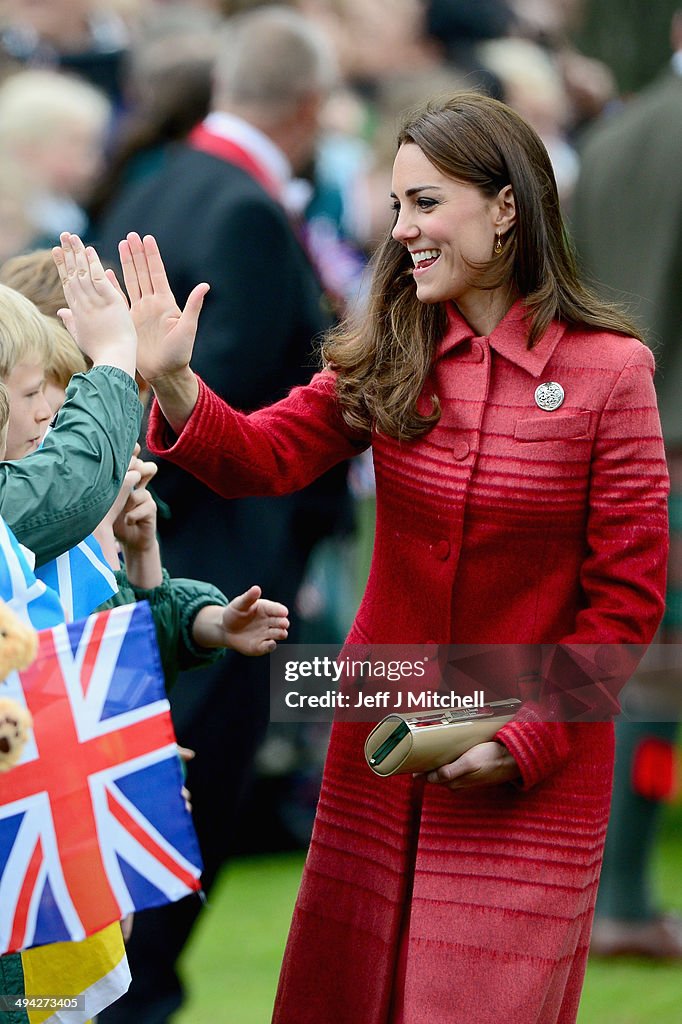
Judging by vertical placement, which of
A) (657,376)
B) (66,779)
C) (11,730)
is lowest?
(657,376)

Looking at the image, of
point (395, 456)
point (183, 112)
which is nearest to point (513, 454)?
point (395, 456)

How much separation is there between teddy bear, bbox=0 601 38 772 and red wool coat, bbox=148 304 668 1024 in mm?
622

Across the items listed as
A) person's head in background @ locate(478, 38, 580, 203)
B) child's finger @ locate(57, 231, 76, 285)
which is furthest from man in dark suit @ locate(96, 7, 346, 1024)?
person's head in background @ locate(478, 38, 580, 203)

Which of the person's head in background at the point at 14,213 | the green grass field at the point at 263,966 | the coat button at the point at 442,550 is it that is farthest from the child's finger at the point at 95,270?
the person's head in background at the point at 14,213

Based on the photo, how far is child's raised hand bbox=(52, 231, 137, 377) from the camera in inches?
108

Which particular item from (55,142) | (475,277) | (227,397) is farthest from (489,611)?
(55,142)

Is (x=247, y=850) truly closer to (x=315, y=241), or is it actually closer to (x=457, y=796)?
(x=315, y=241)

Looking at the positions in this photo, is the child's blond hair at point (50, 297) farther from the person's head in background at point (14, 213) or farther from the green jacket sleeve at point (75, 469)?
the person's head in background at point (14, 213)

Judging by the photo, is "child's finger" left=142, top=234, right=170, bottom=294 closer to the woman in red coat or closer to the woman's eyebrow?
the woman in red coat

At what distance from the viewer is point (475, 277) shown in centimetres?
299

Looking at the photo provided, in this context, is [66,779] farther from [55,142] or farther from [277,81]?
[55,142]

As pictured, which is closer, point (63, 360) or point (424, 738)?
point (424, 738)

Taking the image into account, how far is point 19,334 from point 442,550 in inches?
31.2

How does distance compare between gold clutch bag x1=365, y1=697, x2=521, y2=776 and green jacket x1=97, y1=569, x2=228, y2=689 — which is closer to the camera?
gold clutch bag x1=365, y1=697, x2=521, y2=776
